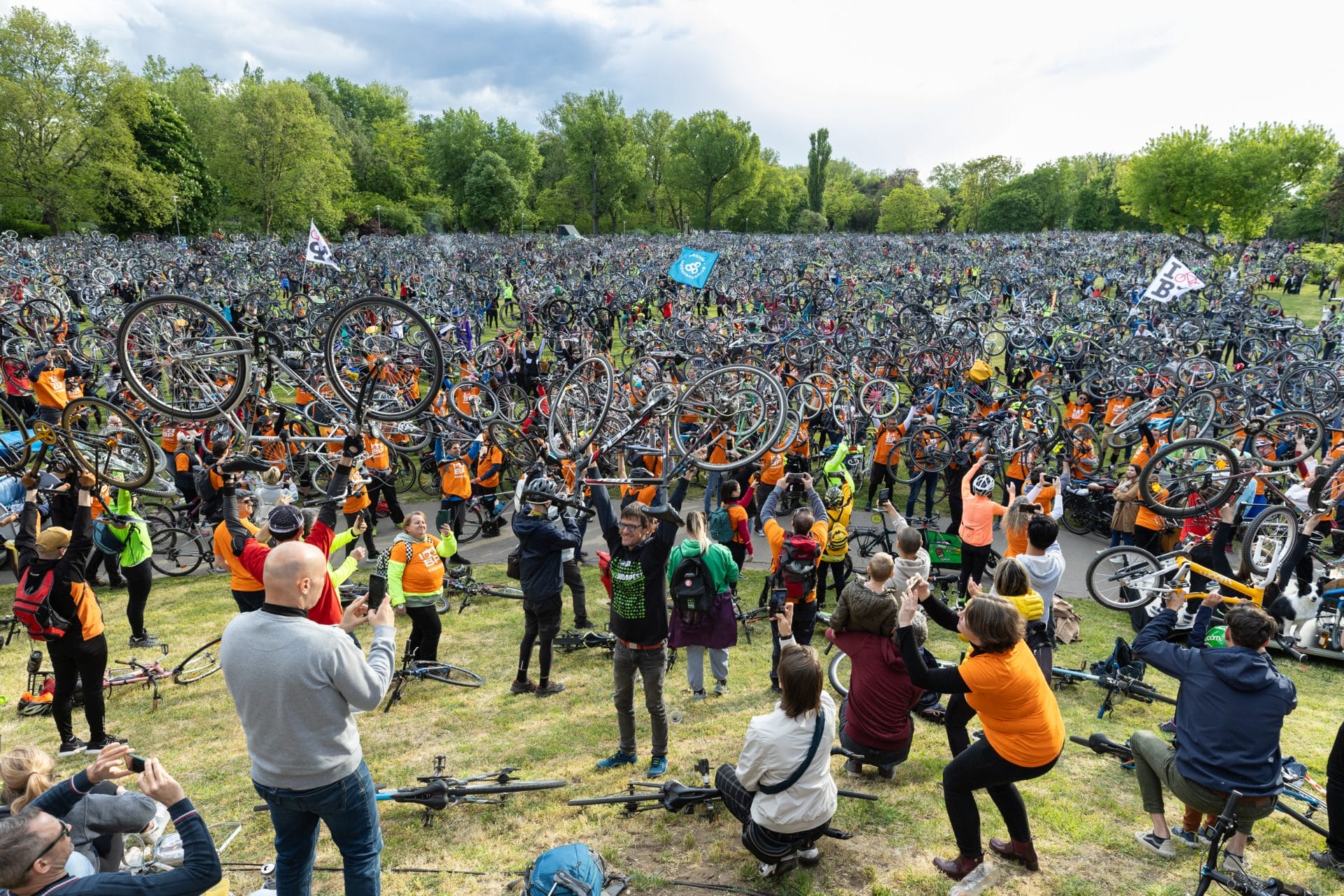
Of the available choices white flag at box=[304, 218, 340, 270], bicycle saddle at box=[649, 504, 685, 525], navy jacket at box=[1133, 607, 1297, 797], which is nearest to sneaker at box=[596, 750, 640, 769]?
bicycle saddle at box=[649, 504, 685, 525]

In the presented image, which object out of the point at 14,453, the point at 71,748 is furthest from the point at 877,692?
the point at 14,453

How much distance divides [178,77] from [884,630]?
8290 cm

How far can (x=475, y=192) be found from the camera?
61.4m

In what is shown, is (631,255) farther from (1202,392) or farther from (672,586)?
(672,586)

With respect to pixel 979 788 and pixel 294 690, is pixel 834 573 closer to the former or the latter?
pixel 979 788

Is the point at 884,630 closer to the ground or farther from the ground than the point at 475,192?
closer to the ground

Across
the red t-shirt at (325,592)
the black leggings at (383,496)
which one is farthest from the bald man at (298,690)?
the black leggings at (383,496)

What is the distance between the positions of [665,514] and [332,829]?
7.98ft

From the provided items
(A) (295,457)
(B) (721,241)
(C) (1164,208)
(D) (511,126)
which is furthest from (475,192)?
(A) (295,457)

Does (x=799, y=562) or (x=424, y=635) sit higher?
(x=799, y=562)

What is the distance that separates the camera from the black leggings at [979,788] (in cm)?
333

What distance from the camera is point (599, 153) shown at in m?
63.9

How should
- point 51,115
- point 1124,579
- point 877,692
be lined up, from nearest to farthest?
point 877,692 < point 1124,579 < point 51,115

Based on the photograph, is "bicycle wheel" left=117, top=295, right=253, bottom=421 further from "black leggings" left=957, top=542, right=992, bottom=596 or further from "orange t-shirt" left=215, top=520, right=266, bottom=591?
"black leggings" left=957, top=542, right=992, bottom=596
